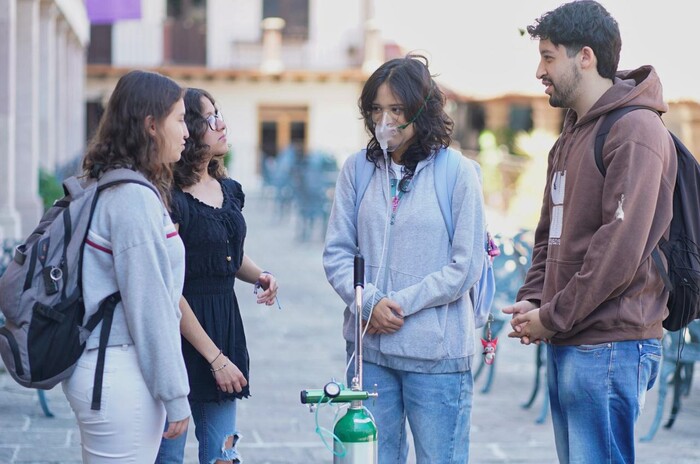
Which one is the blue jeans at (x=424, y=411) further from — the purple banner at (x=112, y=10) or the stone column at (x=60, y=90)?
the stone column at (x=60, y=90)

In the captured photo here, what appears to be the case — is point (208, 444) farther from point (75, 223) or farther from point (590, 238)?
point (590, 238)

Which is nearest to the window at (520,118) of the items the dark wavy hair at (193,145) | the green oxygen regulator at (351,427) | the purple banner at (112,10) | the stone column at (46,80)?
the purple banner at (112,10)

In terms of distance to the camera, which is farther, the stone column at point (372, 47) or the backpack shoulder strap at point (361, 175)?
the stone column at point (372, 47)

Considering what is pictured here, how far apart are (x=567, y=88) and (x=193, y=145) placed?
1178mm

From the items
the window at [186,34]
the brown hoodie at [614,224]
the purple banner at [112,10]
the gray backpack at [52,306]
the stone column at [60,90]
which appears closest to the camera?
the gray backpack at [52,306]

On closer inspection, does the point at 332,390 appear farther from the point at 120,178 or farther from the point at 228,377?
the point at 120,178

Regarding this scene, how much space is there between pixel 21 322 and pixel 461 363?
1.36 m

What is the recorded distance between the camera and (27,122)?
1180 cm

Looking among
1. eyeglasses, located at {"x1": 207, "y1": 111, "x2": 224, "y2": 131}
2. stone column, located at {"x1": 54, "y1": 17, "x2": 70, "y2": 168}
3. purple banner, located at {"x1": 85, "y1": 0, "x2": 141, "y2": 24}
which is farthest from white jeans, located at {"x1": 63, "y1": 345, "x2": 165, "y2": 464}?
stone column, located at {"x1": 54, "y1": 17, "x2": 70, "y2": 168}

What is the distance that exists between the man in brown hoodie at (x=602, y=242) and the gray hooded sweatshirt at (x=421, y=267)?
0.22 meters

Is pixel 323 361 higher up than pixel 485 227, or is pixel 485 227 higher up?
pixel 485 227

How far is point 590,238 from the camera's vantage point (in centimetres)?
348

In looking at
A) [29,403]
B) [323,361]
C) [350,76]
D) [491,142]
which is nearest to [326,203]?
[491,142]

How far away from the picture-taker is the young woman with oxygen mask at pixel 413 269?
3.68 meters
